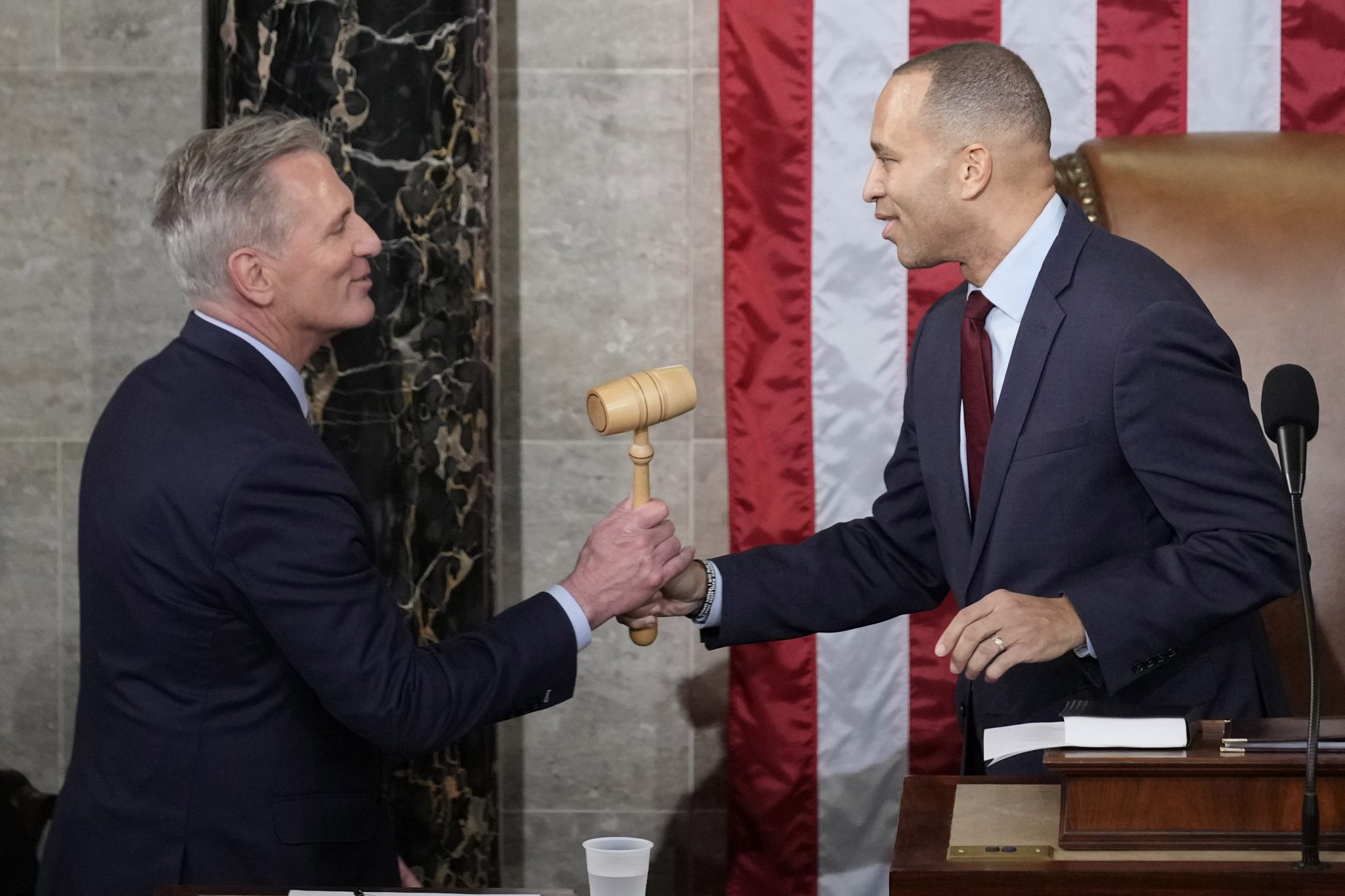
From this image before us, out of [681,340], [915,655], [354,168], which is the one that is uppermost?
[354,168]

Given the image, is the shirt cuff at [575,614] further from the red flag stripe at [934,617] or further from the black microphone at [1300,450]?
the red flag stripe at [934,617]

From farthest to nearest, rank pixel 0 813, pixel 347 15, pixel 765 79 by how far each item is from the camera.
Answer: pixel 765 79
pixel 347 15
pixel 0 813

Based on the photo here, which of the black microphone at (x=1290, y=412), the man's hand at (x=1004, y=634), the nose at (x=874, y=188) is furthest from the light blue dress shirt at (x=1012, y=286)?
the black microphone at (x=1290, y=412)

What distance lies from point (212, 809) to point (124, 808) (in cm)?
12

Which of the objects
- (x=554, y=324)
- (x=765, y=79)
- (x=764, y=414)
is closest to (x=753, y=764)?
(x=764, y=414)

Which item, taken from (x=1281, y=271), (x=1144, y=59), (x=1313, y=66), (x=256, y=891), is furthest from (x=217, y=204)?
(x=1313, y=66)

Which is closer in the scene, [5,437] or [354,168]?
[354,168]

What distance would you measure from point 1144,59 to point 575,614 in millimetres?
2060

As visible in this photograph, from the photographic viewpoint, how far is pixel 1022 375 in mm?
2350

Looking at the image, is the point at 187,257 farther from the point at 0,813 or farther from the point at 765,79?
the point at 765,79

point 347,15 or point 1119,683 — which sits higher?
point 347,15

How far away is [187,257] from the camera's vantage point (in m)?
2.15

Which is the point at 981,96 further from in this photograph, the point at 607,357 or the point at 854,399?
the point at 607,357

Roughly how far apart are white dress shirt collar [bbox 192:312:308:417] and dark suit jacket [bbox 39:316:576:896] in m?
0.02
